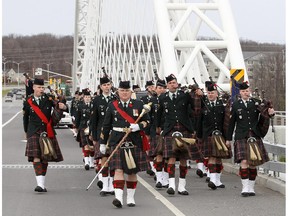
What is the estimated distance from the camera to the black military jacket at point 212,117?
14.0 metres

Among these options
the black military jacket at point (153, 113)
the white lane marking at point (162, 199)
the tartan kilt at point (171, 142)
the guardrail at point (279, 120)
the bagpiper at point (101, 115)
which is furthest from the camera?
the guardrail at point (279, 120)

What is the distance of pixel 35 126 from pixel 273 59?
259 ft

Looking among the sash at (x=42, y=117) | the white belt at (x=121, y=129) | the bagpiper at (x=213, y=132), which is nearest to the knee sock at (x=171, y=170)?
the bagpiper at (x=213, y=132)

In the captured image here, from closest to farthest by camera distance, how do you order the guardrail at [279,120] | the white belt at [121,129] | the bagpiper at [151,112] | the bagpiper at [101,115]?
the white belt at [121,129], the bagpiper at [101,115], the bagpiper at [151,112], the guardrail at [279,120]

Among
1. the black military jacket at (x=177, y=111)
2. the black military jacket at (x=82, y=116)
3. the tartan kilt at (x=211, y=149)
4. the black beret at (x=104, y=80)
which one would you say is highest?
the black beret at (x=104, y=80)

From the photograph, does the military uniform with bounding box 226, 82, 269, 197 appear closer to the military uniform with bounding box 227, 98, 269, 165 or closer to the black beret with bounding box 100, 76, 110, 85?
the military uniform with bounding box 227, 98, 269, 165

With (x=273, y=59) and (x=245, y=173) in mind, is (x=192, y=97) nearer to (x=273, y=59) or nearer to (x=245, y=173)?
(x=245, y=173)

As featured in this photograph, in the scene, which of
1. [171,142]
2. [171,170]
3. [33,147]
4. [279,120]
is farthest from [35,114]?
[279,120]

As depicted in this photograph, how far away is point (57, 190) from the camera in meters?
13.2

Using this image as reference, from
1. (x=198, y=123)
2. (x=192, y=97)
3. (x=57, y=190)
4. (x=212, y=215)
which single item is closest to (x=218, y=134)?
(x=198, y=123)

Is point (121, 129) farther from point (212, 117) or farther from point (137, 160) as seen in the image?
point (212, 117)

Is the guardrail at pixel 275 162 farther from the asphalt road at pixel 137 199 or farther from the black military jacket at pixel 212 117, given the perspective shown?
the black military jacket at pixel 212 117

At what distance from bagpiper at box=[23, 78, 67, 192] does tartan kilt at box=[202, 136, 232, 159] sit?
96.9 inches

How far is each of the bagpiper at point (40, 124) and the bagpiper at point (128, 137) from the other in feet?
5.98
